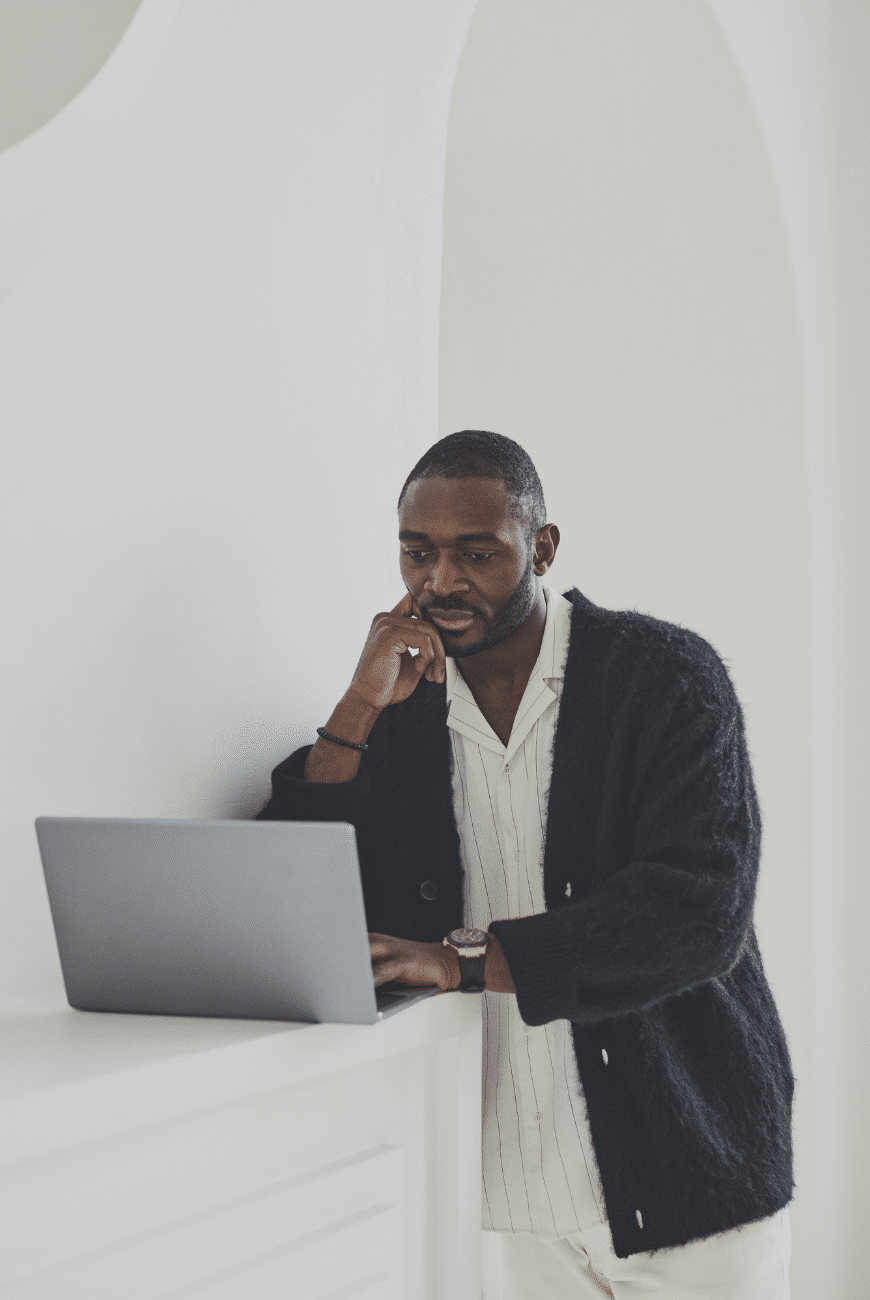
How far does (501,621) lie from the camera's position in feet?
4.62

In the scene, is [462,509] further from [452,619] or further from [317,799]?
[317,799]

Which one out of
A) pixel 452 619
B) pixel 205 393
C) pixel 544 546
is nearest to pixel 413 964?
pixel 452 619

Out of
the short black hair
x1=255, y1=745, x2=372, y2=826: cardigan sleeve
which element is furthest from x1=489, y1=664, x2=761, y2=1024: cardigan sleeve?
the short black hair

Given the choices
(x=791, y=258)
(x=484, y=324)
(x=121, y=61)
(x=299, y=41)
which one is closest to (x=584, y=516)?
(x=484, y=324)

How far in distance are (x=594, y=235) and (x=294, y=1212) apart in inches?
94.2

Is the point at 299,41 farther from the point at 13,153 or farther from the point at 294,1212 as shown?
the point at 294,1212

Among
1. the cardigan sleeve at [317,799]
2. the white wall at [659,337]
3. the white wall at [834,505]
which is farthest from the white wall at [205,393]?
the white wall at [834,505]

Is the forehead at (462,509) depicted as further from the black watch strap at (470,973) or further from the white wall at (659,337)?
the white wall at (659,337)

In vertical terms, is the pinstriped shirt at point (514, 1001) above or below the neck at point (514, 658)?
below

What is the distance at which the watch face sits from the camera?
3.89ft

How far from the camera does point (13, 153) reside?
1111 mm

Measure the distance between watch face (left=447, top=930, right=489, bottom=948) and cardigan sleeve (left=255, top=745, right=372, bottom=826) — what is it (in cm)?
24

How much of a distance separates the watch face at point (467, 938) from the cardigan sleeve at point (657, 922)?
0.6 inches

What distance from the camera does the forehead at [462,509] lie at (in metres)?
1.38
